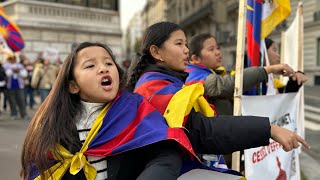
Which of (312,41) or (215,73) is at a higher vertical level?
(312,41)

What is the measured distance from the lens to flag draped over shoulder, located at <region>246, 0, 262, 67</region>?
122 inches

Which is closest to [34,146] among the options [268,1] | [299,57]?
[268,1]

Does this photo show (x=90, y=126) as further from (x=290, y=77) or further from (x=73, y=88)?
(x=290, y=77)

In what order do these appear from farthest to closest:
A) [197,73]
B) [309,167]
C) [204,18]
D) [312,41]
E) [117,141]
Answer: [204,18], [312,41], [309,167], [197,73], [117,141]

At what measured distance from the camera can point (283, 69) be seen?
2.78 meters

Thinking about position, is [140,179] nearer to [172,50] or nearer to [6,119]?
[172,50]

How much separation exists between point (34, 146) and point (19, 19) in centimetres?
1986

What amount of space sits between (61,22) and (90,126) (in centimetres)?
2096

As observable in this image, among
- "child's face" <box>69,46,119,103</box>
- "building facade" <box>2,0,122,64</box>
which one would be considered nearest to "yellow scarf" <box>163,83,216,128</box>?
"child's face" <box>69,46,119,103</box>

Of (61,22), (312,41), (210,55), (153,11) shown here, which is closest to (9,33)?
(210,55)

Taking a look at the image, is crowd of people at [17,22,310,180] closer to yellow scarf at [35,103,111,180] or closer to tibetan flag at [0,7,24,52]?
Result: yellow scarf at [35,103,111,180]

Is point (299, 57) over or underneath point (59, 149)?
over

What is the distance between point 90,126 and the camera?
61.2 inches

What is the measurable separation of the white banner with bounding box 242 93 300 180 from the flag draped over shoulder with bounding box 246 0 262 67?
40cm
